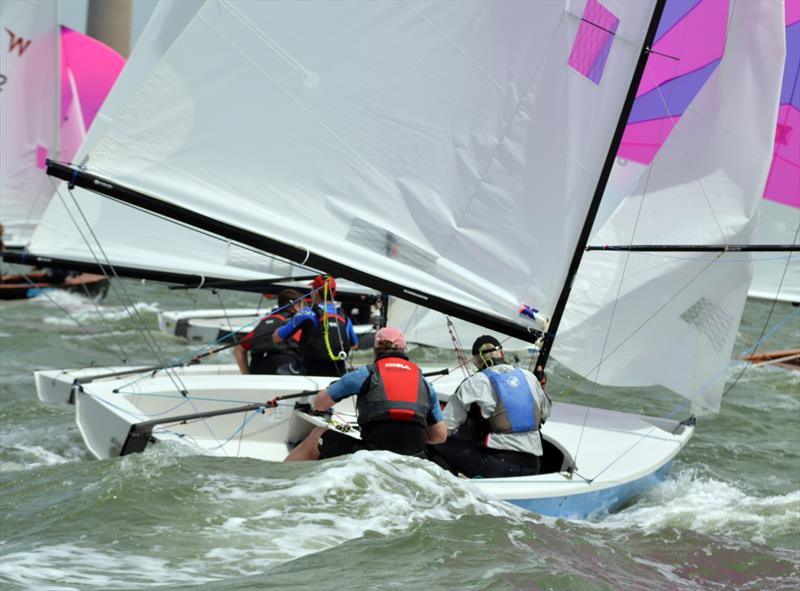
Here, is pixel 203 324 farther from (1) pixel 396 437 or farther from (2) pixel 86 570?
(2) pixel 86 570

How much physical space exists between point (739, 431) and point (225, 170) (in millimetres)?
4927

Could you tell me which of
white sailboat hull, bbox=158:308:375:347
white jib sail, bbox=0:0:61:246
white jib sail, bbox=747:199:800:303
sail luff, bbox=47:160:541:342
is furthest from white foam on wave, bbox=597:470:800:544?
white jib sail, bbox=0:0:61:246

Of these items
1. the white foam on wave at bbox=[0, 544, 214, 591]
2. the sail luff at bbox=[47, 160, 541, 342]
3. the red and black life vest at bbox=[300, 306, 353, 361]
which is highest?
the sail luff at bbox=[47, 160, 541, 342]

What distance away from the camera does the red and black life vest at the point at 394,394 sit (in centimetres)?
448

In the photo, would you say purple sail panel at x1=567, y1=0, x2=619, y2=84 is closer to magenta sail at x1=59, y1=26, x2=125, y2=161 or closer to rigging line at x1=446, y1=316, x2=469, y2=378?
rigging line at x1=446, y1=316, x2=469, y2=378

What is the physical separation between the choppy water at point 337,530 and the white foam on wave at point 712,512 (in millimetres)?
12

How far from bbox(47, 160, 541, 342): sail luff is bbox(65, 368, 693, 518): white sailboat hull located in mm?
819

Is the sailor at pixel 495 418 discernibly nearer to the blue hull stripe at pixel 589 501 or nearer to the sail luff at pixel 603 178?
the blue hull stripe at pixel 589 501

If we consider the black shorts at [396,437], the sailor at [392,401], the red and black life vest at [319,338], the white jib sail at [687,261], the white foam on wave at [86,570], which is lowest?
the white foam on wave at [86,570]

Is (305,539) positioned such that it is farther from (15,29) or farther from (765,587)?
(15,29)

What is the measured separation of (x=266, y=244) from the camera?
185 inches

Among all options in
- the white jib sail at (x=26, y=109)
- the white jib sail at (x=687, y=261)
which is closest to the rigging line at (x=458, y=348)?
the white jib sail at (x=687, y=261)

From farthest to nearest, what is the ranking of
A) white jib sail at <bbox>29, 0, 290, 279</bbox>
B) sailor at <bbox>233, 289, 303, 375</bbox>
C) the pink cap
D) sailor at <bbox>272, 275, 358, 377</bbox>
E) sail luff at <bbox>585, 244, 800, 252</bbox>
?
sailor at <bbox>233, 289, 303, 375</bbox> → sailor at <bbox>272, 275, 358, 377</bbox> → white jib sail at <bbox>29, 0, 290, 279</bbox> → sail luff at <bbox>585, 244, 800, 252</bbox> → the pink cap

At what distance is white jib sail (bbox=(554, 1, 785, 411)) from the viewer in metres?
5.84
